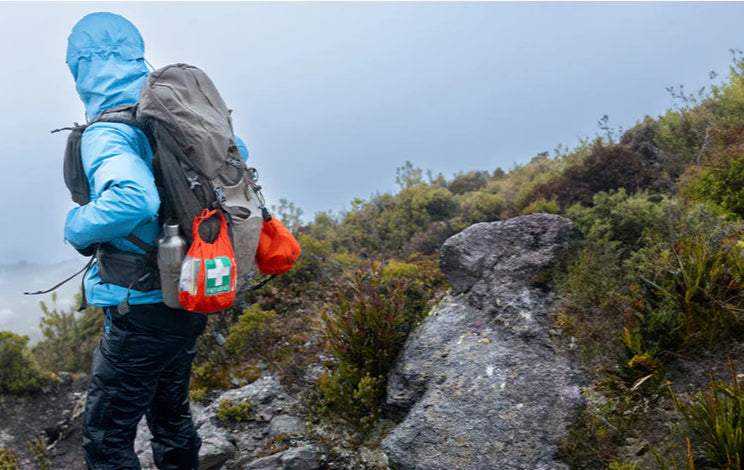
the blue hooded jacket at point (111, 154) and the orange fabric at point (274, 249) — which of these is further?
the orange fabric at point (274, 249)

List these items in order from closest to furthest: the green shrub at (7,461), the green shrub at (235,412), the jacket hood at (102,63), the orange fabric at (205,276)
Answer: the orange fabric at (205,276), the jacket hood at (102,63), the green shrub at (235,412), the green shrub at (7,461)

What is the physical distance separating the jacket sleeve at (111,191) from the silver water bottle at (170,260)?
155 mm

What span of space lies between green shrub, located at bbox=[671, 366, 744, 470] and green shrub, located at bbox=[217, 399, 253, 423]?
365cm

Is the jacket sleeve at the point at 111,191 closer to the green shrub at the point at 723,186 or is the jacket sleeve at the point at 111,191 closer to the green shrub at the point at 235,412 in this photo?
the green shrub at the point at 235,412

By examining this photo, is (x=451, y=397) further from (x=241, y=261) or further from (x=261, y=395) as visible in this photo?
(x=261, y=395)

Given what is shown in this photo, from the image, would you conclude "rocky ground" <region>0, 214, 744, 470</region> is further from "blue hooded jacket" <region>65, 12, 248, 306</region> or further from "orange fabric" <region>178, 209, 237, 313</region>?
"blue hooded jacket" <region>65, 12, 248, 306</region>

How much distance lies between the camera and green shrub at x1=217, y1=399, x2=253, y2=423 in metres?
4.95

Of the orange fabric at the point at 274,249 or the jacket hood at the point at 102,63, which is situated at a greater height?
the jacket hood at the point at 102,63

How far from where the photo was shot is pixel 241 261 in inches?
130

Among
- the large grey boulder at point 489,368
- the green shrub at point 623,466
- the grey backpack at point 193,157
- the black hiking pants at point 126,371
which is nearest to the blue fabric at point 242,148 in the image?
the grey backpack at point 193,157

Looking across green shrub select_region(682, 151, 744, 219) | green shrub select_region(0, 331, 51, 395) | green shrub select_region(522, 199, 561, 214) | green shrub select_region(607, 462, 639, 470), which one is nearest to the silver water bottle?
green shrub select_region(607, 462, 639, 470)

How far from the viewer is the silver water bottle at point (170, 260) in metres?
2.93

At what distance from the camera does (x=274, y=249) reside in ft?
11.6

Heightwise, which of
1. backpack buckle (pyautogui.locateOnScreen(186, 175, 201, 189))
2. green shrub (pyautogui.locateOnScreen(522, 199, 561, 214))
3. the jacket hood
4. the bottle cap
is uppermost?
the jacket hood
